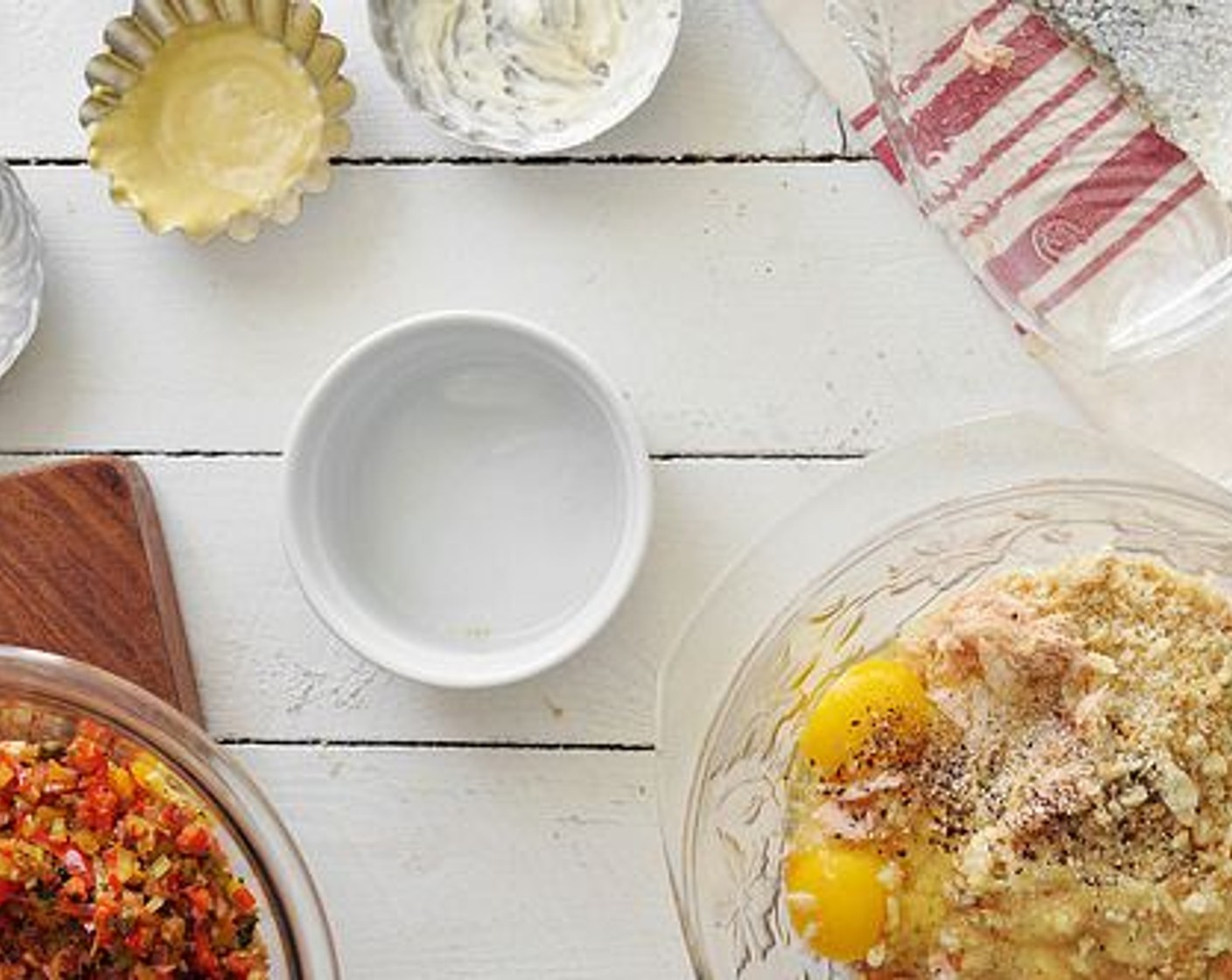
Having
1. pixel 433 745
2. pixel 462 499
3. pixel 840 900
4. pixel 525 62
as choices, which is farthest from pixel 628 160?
pixel 840 900

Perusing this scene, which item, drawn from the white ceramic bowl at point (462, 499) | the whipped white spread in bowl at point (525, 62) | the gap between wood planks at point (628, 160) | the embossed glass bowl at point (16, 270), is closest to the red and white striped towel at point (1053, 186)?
the gap between wood planks at point (628, 160)

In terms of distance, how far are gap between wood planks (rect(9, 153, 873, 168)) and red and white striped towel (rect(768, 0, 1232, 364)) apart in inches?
1.3

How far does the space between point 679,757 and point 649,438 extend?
0.23m

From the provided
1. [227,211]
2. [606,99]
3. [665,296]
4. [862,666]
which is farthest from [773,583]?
[227,211]

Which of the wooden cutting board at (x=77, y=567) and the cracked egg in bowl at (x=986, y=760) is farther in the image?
Answer: the wooden cutting board at (x=77, y=567)

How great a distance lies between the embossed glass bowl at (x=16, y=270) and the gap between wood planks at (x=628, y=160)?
212mm

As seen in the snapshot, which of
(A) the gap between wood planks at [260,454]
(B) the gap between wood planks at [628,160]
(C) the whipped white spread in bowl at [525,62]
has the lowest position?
(A) the gap between wood planks at [260,454]

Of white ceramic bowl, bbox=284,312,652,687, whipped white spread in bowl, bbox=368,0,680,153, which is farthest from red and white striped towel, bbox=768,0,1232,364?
white ceramic bowl, bbox=284,312,652,687

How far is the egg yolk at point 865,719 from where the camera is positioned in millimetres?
1313

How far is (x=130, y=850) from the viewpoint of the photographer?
133 cm

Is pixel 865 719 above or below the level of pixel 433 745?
above

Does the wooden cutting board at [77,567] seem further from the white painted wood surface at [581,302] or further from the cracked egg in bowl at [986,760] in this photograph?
the cracked egg in bowl at [986,760]

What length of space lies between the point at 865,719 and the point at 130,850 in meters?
0.45

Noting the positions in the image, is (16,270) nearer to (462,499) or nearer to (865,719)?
(462,499)
